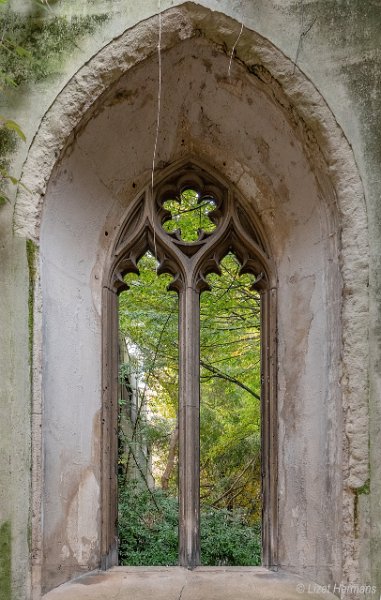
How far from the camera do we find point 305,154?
291 centimetres

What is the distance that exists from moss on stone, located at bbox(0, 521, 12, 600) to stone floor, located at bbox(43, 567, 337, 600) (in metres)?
0.22

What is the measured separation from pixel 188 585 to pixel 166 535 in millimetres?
1814

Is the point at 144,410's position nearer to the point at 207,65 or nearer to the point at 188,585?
the point at 188,585

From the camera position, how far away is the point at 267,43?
2.70 metres

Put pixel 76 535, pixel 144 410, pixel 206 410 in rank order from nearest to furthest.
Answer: pixel 76 535 → pixel 144 410 → pixel 206 410

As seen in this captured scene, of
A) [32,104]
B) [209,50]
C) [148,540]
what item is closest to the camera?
[32,104]

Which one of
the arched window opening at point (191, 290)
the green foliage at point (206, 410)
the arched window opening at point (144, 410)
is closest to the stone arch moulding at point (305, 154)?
the arched window opening at point (191, 290)

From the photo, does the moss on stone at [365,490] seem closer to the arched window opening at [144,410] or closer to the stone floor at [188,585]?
the stone floor at [188,585]

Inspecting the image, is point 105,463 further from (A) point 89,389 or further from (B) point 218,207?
(B) point 218,207

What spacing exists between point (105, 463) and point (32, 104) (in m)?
1.92

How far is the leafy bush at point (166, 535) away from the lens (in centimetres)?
430

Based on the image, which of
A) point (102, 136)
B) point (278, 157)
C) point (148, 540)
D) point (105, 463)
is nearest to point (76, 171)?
point (102, 136)

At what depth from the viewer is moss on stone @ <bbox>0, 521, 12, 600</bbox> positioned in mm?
2432

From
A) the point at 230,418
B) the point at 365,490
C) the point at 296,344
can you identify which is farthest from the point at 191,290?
the point at 230,418
